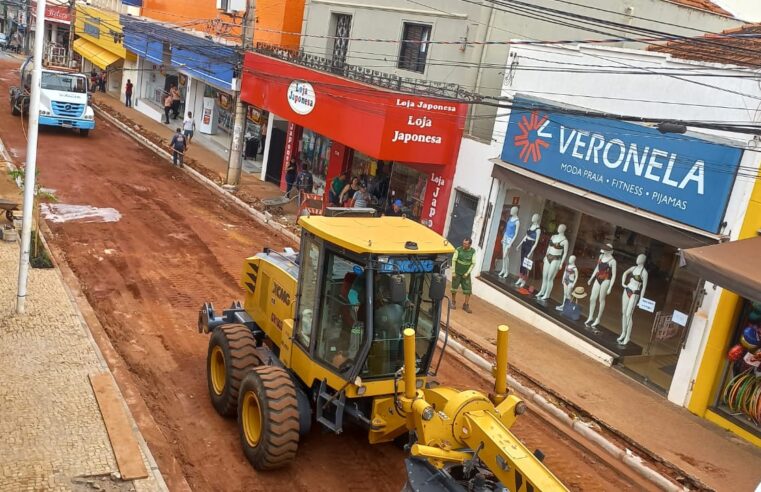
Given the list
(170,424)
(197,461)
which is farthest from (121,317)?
(197,461)

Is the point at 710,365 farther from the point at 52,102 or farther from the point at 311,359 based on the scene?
the point at 52,102

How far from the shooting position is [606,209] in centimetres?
1388

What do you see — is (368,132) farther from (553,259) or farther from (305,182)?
(553,259)

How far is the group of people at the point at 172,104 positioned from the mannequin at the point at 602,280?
27.1 meters

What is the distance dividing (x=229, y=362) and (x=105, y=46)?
135 feet

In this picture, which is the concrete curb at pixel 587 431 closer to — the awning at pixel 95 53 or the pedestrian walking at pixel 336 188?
the pedestrian walking at pixel 336 188

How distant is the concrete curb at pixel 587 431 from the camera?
9.60 metres

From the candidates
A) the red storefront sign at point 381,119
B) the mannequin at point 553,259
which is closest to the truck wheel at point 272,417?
the mannequin at point 553,259

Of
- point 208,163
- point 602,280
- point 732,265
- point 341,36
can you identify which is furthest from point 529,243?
point 208,163

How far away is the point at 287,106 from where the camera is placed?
22641 mm

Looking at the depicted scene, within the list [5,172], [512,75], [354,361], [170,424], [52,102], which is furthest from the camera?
[52,102]

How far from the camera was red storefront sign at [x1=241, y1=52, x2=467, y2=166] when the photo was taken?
17609mm

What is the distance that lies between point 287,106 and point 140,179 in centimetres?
543

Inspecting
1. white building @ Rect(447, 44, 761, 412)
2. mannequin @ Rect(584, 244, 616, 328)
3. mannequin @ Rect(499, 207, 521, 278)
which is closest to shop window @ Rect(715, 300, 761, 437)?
white building @ Rect(447, 44, 761, 412)
